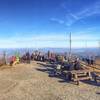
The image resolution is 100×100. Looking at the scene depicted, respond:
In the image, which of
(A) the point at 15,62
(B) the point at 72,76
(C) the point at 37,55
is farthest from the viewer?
(C) the point at 37,55

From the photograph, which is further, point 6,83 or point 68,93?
point 6,83

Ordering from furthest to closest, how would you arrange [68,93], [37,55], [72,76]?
[37,55]
[72,76]
[68,93]

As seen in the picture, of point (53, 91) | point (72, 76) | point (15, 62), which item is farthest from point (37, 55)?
point (53, 91)

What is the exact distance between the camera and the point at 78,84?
16.5 m

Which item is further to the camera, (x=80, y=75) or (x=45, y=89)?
(x=80, y=75)

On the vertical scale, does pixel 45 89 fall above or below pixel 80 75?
below

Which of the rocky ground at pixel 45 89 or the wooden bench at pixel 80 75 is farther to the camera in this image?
the wooden bench at pixel 80 75

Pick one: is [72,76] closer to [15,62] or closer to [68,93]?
[68,93]

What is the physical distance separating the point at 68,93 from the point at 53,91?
3.37 ft

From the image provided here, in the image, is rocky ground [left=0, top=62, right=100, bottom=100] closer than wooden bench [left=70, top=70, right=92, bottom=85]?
Yes

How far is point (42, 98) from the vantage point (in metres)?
12.8

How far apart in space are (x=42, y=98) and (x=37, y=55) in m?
23.3

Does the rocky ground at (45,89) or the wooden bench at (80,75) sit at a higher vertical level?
the wooden bench at (80,75)

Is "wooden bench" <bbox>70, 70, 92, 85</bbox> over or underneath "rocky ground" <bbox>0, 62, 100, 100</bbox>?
over
